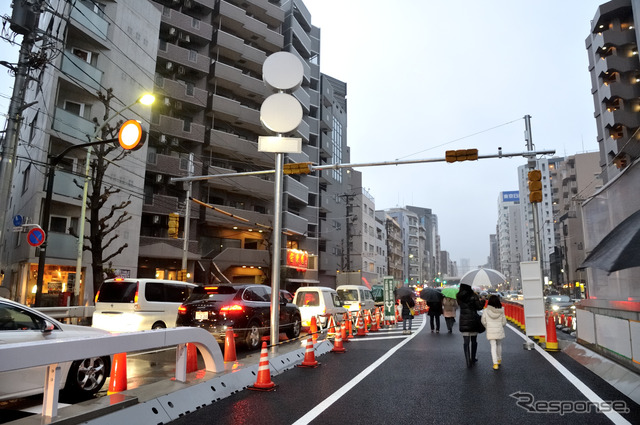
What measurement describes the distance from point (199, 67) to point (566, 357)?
3492 cm

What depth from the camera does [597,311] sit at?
33.4ft

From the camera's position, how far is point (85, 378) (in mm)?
6387

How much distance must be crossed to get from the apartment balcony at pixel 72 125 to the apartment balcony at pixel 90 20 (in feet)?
17.7

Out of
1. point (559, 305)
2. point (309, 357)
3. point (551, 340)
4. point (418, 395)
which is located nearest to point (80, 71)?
point (309, 357)

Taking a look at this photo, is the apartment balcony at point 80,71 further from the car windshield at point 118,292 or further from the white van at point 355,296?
the white van at point 355,296

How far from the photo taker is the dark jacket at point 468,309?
9312 millimetres

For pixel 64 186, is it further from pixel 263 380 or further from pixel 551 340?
pixel 551 340

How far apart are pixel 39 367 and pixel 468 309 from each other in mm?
7891

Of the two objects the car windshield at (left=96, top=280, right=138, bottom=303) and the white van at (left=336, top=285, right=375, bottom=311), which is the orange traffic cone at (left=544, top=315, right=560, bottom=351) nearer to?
the car windshield at (left=96, top=280, right=138, bottom=303)

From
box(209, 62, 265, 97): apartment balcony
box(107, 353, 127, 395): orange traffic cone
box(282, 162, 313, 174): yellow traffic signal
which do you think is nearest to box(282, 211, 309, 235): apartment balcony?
box(209, 62, 265, 97): apartment balcony

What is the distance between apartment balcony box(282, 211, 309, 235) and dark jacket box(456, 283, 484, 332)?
31.5 m

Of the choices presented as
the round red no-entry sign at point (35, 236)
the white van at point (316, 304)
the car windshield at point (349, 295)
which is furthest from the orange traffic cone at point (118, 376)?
the car windshield at point (349, 295)

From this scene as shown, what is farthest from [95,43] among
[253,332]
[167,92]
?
[253,332]

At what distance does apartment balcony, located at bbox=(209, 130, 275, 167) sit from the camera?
1476 inches
